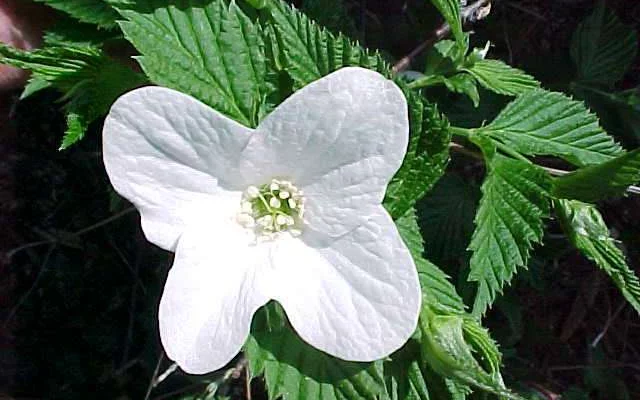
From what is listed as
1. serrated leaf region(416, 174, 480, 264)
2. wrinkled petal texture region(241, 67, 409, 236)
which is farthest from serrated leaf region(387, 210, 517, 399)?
serrated leaf region(416, 174, 480, 264)

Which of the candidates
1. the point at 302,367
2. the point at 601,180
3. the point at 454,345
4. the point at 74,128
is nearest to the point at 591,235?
the point at 601,180

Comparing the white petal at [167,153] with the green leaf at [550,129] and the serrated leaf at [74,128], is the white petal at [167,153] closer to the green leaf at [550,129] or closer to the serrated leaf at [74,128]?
the serrated leaf at [74,128]

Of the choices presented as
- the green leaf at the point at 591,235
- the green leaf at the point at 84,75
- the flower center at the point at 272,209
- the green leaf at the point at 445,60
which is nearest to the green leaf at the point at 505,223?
the green leaf at the point at 591,235

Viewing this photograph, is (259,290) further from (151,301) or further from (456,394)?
(151,301)

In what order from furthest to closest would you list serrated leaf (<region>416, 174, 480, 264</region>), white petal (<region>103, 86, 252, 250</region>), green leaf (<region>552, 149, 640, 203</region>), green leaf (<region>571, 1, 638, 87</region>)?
green leaf (<region>571, 1, 638, 87</region>)
serrated leaf (<region>416, 174, 480, 264</region>)
green leaf (<region>552, 149, 640, 203</region>)
white petal (<region>103, 86, 252, 250</region>)

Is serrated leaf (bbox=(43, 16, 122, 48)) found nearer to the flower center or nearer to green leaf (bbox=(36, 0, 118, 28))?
green leaf (bbox=(36, 0, 118, 28))
